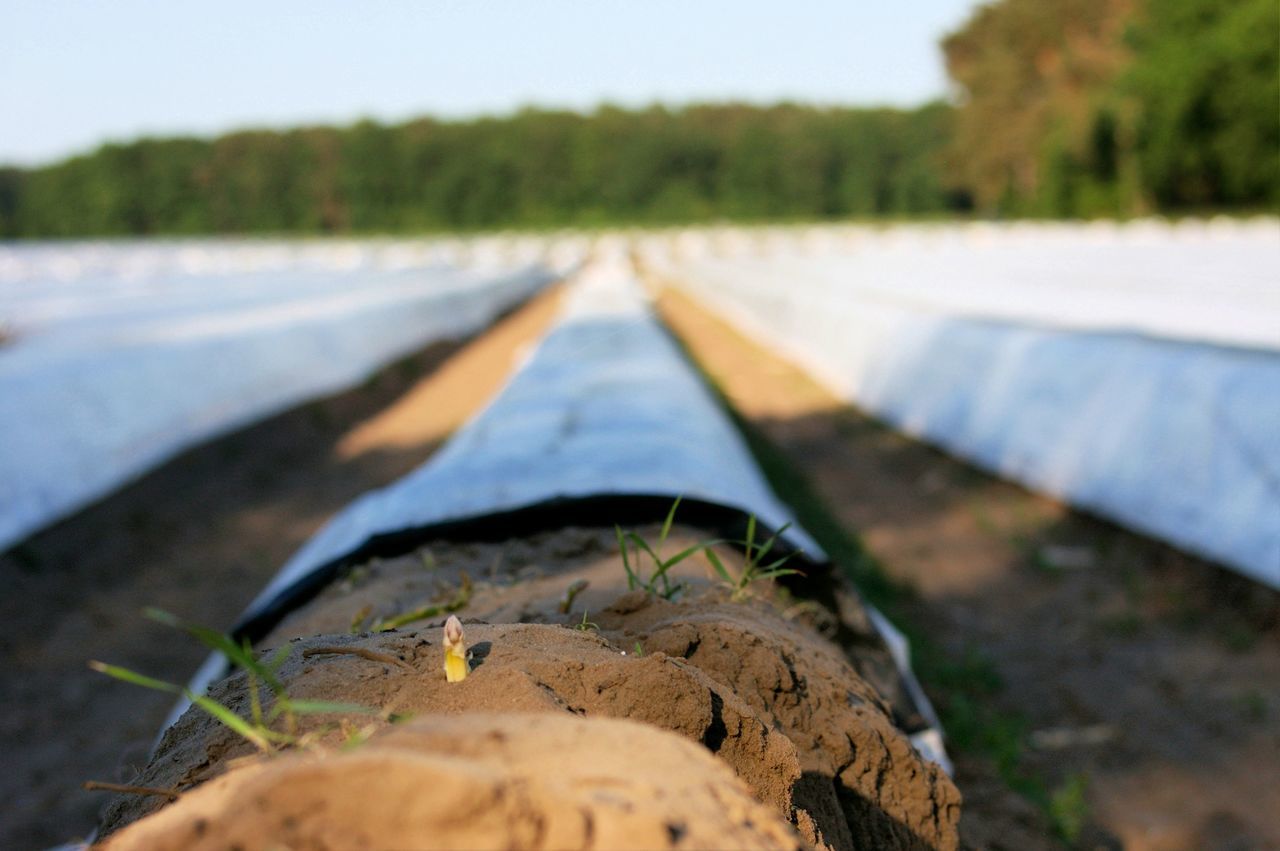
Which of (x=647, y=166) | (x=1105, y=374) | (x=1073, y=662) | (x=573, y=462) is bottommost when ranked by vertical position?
(x=1073, y=662)

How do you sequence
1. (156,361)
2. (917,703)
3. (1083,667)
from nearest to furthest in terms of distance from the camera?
(917,703) → (1083,667) → (156,361)

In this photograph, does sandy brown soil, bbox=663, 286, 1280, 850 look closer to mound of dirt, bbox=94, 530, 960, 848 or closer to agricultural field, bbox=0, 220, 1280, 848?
agricultural field, bbox=0, 220, 1280, 848

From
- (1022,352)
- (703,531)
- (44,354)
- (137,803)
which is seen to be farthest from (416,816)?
(44,354)

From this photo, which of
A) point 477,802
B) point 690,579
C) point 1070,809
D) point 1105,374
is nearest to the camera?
point 477,802

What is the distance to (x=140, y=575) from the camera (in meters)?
5.39

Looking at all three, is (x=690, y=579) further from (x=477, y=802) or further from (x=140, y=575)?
(x=140, y=575)

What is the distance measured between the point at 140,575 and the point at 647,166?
223 ft

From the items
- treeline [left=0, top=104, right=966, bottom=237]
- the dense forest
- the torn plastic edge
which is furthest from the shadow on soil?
treeline [left=0, top=104, right=966, bottom=237]

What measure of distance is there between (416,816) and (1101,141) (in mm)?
39431

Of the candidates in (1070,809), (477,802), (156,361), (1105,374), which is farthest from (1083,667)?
(156,361)

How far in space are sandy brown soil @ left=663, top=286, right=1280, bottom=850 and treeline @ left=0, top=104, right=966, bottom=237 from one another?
2474 inches

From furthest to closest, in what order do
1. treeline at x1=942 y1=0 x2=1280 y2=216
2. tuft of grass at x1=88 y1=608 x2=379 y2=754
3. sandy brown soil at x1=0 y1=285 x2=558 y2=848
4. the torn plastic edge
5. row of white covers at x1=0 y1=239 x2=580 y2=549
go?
1. treeline at x1=942 y1=0 x2=1280 y2=216
2. row of white covers at x1=0 y1=239 x2=580 y2=549
3. sandy brown soil at x1=0 y1=285 x2=558 y2=848
4. the torn plastic edge
5. tuft of grass at x1=88 y1=608 x2=379 y2=754

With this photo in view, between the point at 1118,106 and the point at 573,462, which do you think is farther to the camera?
the point at 1118,106

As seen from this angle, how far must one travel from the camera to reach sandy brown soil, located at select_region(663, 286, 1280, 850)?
288cm
